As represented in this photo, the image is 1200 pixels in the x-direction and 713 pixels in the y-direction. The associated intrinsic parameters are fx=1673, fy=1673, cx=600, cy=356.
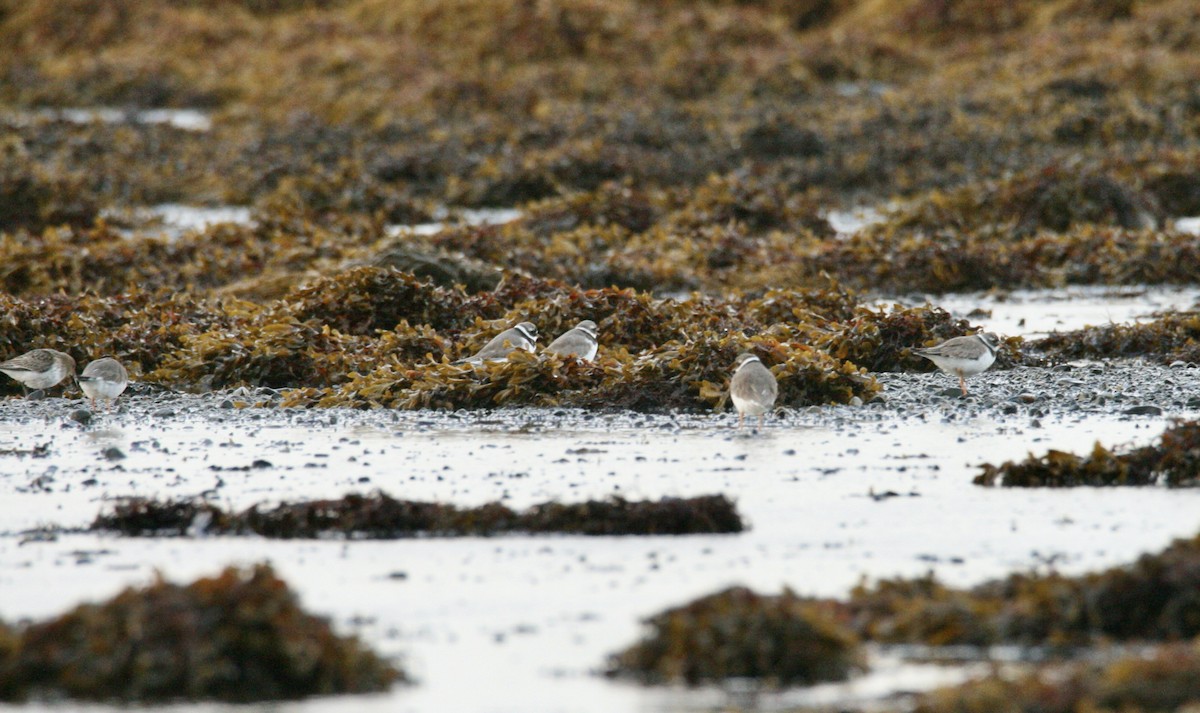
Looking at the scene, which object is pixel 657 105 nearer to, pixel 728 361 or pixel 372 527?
pixel 728 361

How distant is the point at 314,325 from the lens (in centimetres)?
1009

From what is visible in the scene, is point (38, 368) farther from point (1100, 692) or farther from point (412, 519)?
point (1100, 692)

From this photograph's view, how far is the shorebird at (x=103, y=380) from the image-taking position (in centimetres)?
845

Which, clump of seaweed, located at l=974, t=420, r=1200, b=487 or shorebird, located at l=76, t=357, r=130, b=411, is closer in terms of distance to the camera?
clump of seaweed, located at l=974, t=420, r=1200, b=487

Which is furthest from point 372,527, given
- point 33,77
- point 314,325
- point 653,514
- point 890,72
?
point 33,77

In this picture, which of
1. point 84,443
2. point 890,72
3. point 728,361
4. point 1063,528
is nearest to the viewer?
point 1063,528

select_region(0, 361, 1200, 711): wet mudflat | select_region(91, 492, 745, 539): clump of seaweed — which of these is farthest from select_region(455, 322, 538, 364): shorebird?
select_region(91, 492, 745, 539): clump of seaweed

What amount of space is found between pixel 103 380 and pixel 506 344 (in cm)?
206

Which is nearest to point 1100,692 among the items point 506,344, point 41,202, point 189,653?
point 189,653

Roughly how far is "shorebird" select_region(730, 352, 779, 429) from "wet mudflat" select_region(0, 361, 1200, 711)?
0.60 feet

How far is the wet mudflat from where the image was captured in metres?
4.42

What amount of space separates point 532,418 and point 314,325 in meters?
2.46

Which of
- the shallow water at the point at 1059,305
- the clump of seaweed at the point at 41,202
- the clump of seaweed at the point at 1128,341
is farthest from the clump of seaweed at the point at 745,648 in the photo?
the clump of seaweed at the point at 41,202

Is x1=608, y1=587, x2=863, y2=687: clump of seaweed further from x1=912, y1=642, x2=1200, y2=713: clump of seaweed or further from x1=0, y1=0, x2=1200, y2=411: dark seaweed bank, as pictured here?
x1=0, y1=0, x2=1200, y2=411: dark seaweed bank
